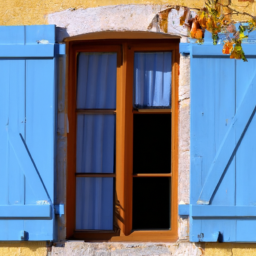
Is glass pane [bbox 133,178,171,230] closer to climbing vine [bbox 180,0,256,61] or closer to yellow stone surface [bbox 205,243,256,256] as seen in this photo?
yellow stone surface [bbox 205,243,256,256]

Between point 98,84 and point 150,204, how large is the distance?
1.08 meters

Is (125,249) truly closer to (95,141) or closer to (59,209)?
(59,209)

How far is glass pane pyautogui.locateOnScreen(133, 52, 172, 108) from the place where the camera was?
4.30 meters

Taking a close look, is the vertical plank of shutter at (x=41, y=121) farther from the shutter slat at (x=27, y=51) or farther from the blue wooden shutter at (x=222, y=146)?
the blue wooden shutter at (x=222, y=146)

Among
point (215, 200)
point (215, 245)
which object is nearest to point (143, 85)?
point (215, 200)

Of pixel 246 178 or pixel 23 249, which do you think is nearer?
pixel 246 178

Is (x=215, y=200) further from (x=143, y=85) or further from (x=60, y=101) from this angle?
(x=60, y=101)

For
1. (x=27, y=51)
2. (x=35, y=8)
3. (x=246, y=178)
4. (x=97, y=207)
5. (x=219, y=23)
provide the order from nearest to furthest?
(x=219, y=23) < (x=246, y=178) < (x=27, y=51) < (x=35, y=8) < (x=97, y=207)

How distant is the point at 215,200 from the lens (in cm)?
392

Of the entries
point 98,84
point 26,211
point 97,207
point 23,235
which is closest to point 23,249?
point 23,235

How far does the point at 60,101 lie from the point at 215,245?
164 cm

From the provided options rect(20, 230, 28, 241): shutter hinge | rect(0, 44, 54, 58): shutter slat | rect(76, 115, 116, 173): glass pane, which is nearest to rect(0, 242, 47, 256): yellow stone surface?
rect(20, 230, 28, 241): shutter hinge

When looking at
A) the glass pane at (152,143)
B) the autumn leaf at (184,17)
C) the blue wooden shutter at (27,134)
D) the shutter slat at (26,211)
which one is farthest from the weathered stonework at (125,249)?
the autumn leaf at (184,17)

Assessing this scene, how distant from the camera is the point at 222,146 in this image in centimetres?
392
